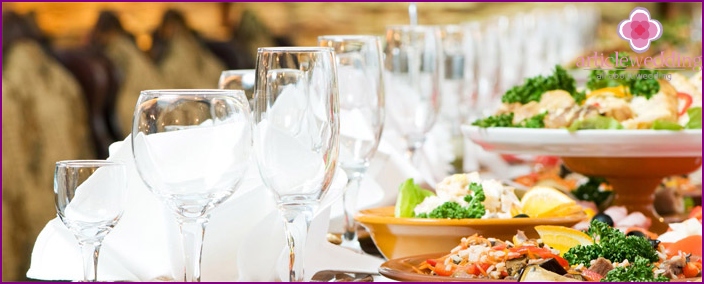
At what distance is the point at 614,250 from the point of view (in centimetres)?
119

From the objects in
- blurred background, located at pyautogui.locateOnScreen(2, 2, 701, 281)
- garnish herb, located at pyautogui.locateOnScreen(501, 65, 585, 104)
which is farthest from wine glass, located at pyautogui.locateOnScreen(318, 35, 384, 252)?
blurred background, located at pyautogui.locateOnScreen(2, 2, 701, 281)

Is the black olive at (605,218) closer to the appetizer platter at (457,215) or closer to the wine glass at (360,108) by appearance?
the appetizer platter at (457,215)

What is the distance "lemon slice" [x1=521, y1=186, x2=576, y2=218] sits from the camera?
152 cm

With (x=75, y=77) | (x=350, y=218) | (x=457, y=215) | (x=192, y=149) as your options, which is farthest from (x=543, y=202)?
(x=75, y=77)

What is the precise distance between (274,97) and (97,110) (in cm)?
285

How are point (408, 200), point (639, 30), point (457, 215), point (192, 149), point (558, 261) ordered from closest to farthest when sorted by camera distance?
point (192, 149), point (558, 261), point (457, 215), point (408, 200), point (639, 30)

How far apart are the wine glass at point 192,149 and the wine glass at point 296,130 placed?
0.9 inches

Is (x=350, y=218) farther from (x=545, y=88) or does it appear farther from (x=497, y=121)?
(x=545, y=88)

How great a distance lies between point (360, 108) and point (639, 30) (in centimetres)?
54

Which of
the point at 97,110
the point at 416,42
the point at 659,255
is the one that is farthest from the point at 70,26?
the point at 659,255

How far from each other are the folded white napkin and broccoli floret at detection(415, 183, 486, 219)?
0.21m

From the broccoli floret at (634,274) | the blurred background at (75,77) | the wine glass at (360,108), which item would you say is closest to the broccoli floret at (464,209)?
the wine glass at (360,108)

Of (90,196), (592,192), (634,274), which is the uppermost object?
(90,196)

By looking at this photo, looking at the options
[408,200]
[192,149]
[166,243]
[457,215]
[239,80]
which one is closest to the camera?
[192,149]
